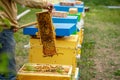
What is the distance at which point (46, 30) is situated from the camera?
372 cm

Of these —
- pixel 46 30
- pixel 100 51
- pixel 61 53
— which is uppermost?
pixel 46 30

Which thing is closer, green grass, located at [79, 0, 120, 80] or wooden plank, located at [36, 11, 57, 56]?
wooden plank, located at [36, 11, 57, 56]

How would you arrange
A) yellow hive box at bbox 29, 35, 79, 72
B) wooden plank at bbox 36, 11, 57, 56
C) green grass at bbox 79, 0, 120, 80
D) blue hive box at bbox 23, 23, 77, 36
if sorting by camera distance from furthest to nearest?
1. green grass at bbox 79, 0, 120, 80
2. yellow hive box at bbox 29, 35, 79, 72
3. blue hive box at bbox 23, 23, 77, 36
4. wooden plank at bbox 36, 11, 57, 56

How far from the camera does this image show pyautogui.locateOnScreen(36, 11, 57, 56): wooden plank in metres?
3.64

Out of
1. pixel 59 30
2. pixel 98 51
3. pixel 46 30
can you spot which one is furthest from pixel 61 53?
pixel 98 51

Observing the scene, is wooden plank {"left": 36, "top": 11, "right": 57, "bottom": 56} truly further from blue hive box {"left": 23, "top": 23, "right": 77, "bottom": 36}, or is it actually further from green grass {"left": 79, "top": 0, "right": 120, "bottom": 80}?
green grass {"left": 79, "top": 0, "right": 120, "bottom": 80}

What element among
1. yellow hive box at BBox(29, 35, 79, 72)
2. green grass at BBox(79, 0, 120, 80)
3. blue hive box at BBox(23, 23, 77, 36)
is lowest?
green grass at BBox(79, 0, 120, 80)

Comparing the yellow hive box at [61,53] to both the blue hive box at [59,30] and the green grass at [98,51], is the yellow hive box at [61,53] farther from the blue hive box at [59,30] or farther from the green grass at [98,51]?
the green grass at [98,51]

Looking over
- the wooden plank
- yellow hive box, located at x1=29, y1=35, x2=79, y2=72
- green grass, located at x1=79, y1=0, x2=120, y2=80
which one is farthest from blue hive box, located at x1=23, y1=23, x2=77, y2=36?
green grass, located at x1=79, y1=0, x2=120, y2=80

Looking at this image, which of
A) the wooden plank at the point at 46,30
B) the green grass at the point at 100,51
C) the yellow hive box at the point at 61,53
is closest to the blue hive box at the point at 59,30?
the yellow hive box at the point at 61,53

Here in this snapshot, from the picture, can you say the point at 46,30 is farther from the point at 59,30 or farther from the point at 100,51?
the point at 100,51

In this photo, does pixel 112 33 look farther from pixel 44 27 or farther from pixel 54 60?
pixel 44 27

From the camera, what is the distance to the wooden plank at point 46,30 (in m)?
3.64

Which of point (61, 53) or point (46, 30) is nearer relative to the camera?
point (46, 30)
